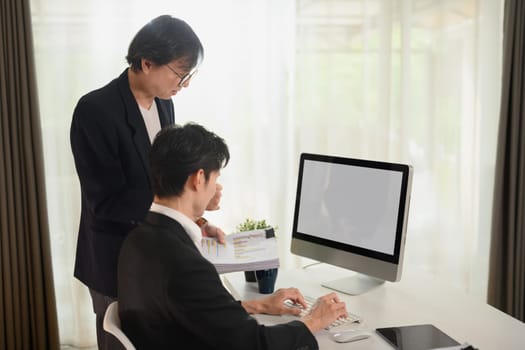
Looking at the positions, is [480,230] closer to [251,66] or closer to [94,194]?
[251,66]

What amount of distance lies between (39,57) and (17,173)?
60cm

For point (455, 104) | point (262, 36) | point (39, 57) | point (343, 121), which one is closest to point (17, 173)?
point (39, 57)

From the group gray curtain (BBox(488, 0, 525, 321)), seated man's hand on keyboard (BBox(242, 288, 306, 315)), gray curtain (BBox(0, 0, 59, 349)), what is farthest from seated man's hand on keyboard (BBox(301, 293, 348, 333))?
gray curtain (BBox(488, 0, 525, 321))

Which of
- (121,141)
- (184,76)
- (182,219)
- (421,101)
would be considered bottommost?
(182,219)

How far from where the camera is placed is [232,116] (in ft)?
11.4

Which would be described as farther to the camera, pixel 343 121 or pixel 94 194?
pixel 343 121

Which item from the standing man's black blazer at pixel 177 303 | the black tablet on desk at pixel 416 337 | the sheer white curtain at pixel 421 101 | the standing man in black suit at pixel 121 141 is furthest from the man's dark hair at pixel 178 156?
the sheer white curtain at pixel 421 101

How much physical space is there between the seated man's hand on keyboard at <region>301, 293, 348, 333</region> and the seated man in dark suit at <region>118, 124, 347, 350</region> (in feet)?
0.24

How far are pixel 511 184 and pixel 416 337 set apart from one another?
2052 millimetres

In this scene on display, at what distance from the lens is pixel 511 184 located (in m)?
3.52

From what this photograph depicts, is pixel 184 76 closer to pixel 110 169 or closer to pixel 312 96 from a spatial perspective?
pixel 110 169

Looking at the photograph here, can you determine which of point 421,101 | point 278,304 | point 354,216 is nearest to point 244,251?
point 278,304

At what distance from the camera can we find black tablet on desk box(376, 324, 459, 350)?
1.69 meters

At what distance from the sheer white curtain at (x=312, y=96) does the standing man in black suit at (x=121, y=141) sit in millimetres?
1196
